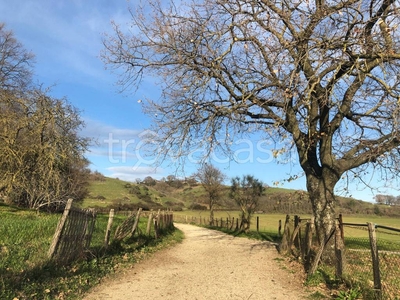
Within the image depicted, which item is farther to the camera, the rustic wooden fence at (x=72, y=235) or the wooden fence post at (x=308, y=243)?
the wooden fence post at (x=308, y=243)

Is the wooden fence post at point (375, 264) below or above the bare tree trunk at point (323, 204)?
below

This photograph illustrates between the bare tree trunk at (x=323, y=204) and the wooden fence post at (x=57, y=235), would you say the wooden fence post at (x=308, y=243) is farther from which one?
the wooden fence post at (x=57, y=235)

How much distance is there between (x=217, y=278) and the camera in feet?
27.7

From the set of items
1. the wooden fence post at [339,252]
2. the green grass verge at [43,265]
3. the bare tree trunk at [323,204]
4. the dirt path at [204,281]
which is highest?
the bare tree trunk at [323,204]

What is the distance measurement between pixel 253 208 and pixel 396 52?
78.6ft

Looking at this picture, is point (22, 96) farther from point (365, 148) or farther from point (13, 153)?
point (365, 148)

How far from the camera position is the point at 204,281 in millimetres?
8086

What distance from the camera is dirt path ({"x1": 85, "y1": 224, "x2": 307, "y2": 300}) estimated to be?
6.77 metres

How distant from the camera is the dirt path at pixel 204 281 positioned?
677 cm

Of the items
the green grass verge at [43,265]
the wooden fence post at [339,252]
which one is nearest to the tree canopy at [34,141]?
the green grass verge at [43,265]

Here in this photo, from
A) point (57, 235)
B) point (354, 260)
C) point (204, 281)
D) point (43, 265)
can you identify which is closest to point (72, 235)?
point (57, 235)

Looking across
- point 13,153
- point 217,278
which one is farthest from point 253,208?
point 217,278

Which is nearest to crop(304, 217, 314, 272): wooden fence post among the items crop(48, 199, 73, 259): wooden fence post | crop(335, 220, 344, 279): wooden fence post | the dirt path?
the dirt path

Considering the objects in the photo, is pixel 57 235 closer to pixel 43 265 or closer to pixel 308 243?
pixel 43 265
